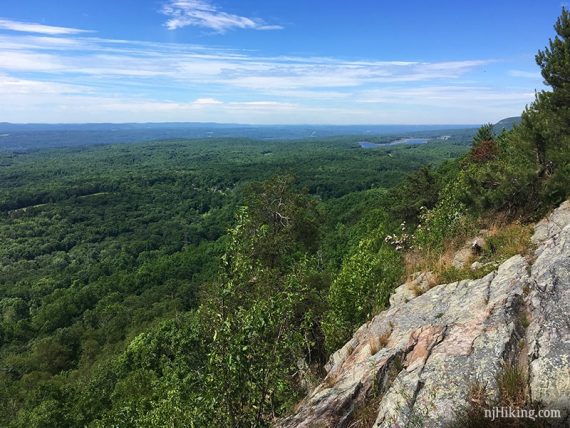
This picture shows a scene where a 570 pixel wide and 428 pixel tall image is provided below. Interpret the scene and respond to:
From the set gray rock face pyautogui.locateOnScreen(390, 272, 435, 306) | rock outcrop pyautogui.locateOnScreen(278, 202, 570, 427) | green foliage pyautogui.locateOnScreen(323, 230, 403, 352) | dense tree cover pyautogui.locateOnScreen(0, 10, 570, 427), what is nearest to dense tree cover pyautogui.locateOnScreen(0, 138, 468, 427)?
dense tree cover pyautogui.locateOnScreen(0, 10, 570, 427)

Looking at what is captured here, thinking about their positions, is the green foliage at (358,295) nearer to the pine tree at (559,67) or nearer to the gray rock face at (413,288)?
the gray rock face at (413,288)

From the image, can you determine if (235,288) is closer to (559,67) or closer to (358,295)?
(358,295)

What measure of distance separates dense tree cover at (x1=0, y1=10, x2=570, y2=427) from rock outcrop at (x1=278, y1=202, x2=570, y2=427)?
1194 millimetres

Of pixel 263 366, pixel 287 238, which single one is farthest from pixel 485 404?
pixel 287 238

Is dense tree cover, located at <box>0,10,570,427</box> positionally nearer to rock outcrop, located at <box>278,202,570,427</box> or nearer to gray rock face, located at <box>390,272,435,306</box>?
gray rock face, located at <box>390,272,435,306</box>

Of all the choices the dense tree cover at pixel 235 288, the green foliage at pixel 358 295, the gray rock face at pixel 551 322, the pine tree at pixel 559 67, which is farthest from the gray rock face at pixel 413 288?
the pine tree at pixel 559 67

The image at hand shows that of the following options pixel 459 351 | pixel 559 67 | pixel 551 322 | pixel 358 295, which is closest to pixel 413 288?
pixel 358 295

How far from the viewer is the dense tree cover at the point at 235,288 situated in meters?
7.20

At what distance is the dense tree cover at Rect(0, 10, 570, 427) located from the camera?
720 centimetres

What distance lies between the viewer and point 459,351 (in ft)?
19.6

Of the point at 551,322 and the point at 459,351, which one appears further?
the point at 459,351

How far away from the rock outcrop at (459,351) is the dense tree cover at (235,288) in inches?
47.0

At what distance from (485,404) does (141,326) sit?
5718 cm

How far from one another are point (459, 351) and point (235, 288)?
3.91 m
